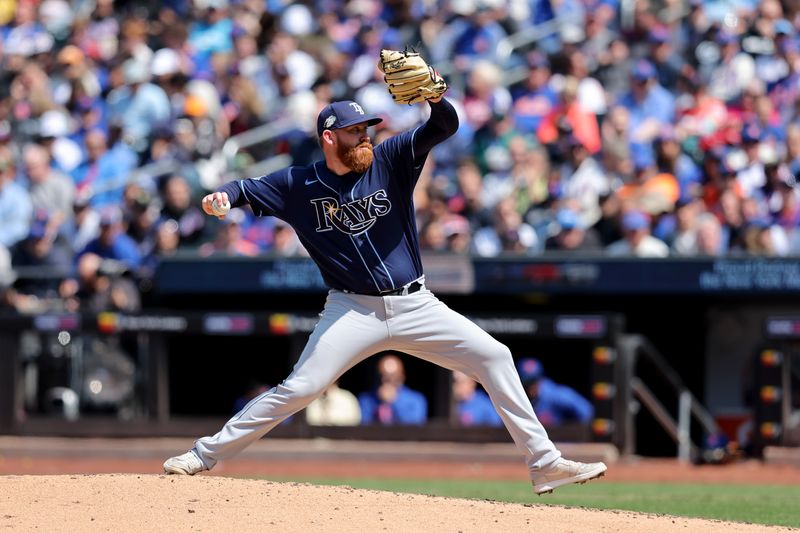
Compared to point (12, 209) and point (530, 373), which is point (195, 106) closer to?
point (12, 209)

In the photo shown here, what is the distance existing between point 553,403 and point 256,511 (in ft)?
20.3

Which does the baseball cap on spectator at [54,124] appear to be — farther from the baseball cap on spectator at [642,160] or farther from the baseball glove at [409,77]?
the baseball glove at [409,77]

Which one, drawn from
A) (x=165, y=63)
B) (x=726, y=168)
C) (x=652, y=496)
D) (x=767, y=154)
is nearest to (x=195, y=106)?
(x=165, y=63)

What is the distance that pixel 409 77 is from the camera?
6703 millimetres

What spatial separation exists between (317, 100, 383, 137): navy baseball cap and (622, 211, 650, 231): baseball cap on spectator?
5654 mm

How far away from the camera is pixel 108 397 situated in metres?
13.1

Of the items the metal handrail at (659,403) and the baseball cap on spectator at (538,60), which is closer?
the metal handrail at (659,403)

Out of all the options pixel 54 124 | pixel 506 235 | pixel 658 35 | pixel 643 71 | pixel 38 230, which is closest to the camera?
pixel 506 235

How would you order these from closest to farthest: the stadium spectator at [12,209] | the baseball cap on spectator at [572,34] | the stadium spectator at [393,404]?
the stadium spectator at [393,404] < the stadium spectator at [12,209] < the baseball cap on spectator at [572,34]

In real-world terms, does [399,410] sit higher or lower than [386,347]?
lower

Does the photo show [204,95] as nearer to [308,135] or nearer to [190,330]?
[308,135]

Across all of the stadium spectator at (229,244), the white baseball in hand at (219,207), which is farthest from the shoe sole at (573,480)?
the stadium spectator at (229,244)

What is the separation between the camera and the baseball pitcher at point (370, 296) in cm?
693

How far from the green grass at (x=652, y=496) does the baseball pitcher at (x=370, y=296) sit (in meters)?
1.52
